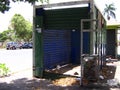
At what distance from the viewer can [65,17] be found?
1249 centimetres

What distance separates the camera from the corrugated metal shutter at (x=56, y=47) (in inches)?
515

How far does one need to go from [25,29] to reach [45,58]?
58.7 meters

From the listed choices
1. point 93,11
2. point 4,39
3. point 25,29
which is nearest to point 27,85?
point 93,11

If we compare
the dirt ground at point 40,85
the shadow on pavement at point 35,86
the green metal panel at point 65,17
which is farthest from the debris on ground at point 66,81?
the green metal panel at point 65,17

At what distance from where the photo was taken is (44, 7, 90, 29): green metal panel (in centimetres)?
1211

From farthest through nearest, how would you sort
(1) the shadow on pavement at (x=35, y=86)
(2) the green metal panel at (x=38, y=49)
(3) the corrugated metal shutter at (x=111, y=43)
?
(3) the corrugated metal shutter at (x=111, y=43) → (2) the green metal panel at (x=38, y=49) → (1) the shadow on pavement at (x=35, y=86)

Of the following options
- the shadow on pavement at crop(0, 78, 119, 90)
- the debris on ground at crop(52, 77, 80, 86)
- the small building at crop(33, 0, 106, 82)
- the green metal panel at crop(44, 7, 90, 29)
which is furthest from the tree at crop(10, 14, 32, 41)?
the shadow on pavement at crop(0, 78, 119, 90)

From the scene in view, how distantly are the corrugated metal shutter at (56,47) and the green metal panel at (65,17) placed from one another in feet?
1.82

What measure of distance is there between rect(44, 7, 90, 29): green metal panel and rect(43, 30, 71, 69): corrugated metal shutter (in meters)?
0.56

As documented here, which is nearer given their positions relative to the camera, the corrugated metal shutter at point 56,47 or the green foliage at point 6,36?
the corrugated metal shutter at point 56,47

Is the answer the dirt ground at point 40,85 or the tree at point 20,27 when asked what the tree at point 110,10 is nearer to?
the tree at point 20,27

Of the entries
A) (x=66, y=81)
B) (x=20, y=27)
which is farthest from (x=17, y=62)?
Answer: (x=20, y=27)

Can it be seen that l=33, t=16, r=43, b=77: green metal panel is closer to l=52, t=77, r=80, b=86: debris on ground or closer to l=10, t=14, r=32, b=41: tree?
l=52, t=77, r=80, b=86: debris on ground

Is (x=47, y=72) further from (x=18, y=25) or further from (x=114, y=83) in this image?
(x=18, y=25)
